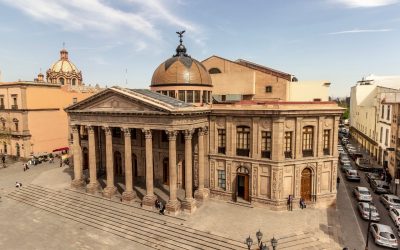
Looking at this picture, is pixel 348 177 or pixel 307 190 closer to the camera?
pixel 307 190

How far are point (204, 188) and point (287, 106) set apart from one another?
12.9 meters

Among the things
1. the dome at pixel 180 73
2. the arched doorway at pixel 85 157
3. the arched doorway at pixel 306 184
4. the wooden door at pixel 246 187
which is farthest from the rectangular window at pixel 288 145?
the arched doorway at pixel 85 157

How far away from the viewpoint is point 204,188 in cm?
3247

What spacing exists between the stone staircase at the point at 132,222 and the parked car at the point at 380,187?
56.7 ft

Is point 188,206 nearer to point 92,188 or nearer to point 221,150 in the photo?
point 221,150

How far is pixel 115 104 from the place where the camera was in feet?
101

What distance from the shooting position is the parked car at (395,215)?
88.8ft

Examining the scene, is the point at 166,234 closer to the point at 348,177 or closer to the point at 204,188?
the point at 204,188

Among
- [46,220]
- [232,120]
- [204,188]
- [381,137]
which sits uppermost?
[232,120]

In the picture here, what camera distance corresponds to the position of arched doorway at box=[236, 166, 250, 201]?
100 ft

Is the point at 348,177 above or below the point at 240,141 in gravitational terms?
below

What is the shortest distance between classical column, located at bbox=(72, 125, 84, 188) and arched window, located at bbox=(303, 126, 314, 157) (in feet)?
86.5

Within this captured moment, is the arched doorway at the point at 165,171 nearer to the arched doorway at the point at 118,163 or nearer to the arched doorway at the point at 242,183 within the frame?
the arched doorway at the point at 118,163

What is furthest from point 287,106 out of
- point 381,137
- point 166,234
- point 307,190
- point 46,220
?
point 381,137
